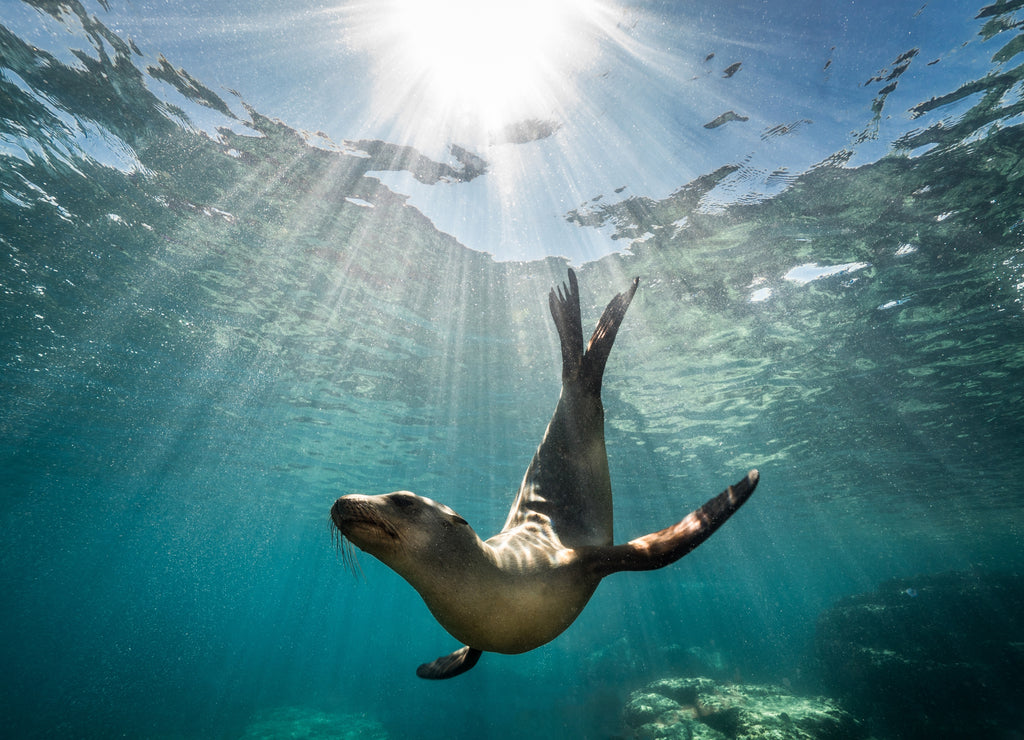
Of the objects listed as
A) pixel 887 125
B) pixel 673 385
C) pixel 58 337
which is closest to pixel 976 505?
pixel 673 385

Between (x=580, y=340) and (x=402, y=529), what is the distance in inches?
84.2

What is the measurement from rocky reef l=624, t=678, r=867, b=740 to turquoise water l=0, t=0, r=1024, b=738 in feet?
15.1

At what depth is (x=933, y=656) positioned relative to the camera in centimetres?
1269

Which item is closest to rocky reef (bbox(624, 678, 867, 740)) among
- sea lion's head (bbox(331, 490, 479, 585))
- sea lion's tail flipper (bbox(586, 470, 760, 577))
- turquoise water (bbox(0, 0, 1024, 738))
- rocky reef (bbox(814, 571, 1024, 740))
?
rocky reef (bbox(814, 571, 1024, 740))

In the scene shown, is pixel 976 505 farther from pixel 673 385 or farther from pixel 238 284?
pixel 238 284

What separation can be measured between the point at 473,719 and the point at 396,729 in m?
3.55

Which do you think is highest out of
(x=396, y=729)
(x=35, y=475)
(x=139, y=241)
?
(x=35, y=475)

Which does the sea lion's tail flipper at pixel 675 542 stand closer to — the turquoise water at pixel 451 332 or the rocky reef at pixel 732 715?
the turquoise water at pixel 451 332

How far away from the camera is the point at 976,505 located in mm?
24625

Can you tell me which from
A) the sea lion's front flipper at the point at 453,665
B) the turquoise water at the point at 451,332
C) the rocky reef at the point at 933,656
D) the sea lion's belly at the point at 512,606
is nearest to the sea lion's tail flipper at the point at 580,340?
the sea lion's belly at the point at 512,606

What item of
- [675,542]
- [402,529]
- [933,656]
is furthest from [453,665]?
[933,656]

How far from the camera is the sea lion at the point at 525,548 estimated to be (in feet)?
6.65

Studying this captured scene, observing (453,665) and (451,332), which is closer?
(453,665)

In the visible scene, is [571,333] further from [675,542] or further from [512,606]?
[512,606]
